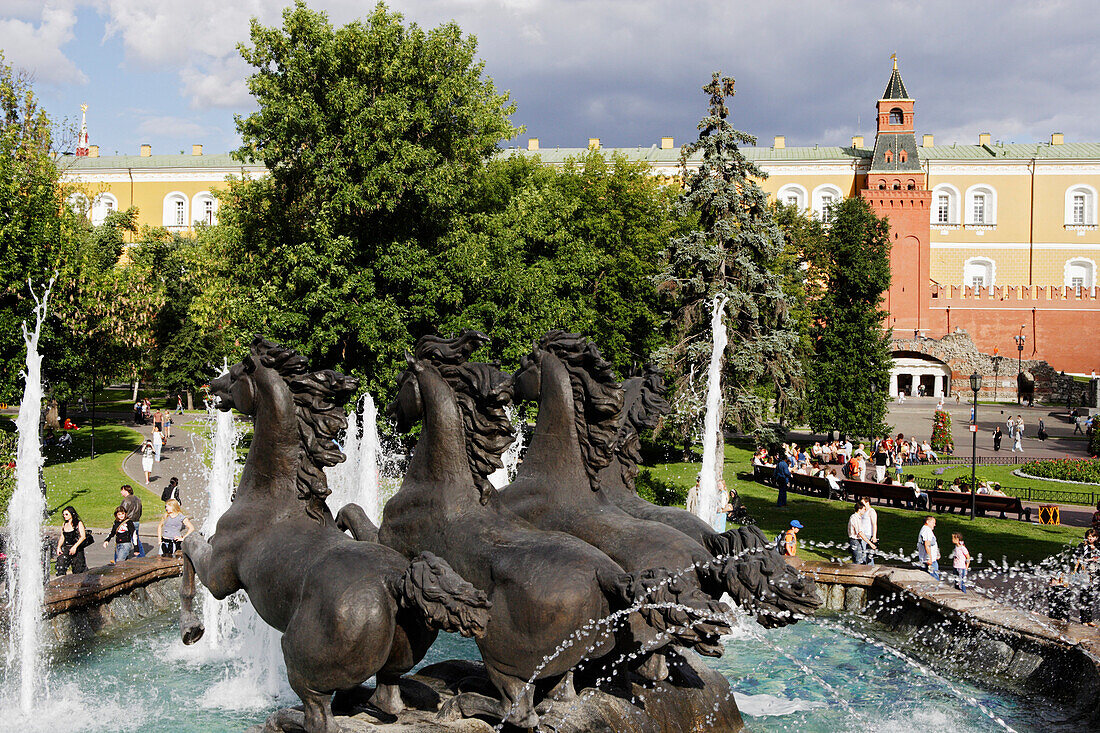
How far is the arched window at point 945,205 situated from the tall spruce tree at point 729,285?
203ft

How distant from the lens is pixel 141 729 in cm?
707

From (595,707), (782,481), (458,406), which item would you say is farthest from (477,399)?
(782,481)

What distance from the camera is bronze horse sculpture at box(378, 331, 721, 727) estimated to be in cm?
539

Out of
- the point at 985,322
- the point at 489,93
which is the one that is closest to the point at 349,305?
the point at 489,93

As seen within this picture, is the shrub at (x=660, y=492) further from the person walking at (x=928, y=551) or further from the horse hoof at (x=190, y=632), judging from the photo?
the horse hoof at (x=190, y=632)

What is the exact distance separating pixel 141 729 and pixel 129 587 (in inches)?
132

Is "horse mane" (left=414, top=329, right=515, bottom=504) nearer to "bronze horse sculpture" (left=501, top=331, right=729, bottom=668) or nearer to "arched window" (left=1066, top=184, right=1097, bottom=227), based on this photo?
"bronze horse sculpture" (left=501, top=331, right=729, bottom=668)

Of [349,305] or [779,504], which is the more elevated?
[349,305]

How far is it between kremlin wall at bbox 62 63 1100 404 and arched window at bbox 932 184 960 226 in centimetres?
9

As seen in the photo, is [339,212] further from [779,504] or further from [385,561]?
[385,561]

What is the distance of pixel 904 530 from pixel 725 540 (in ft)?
46.7

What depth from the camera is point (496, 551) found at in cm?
566

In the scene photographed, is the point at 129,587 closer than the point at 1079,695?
No

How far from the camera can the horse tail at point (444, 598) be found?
4.84 meters
